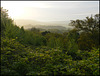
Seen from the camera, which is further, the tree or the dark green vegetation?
the tree

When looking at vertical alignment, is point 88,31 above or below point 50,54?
above

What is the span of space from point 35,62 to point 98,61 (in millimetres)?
2102

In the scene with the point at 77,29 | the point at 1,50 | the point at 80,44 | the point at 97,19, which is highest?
the point at 97,19

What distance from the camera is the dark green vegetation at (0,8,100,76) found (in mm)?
2936

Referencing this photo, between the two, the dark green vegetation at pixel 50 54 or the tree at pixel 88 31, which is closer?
the dark green vegetation at pixel 50 54

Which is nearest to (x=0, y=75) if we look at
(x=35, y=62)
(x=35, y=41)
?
(x=35, y=62)

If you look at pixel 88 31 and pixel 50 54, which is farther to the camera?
pixel 88 31

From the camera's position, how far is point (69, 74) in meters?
2.79

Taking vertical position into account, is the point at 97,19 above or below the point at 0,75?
above

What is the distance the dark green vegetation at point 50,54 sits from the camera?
2.94 metres

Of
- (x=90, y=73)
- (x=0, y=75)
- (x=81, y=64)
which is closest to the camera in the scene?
(x=0, y=75)

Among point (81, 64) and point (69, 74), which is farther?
point (81, 64)

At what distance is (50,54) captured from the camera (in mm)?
4418

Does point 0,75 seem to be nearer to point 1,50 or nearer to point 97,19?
point 1,50
